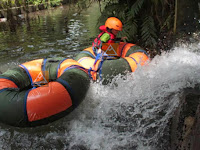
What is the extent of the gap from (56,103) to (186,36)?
156 inches

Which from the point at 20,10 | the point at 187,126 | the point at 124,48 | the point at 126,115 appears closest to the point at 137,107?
the point at 126,115

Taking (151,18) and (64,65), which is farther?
(151,18)

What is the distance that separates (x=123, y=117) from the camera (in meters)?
3.02

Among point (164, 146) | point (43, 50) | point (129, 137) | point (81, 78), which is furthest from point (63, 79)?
point (43, 50)

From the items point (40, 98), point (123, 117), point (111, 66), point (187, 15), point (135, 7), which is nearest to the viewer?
point (40, 98)

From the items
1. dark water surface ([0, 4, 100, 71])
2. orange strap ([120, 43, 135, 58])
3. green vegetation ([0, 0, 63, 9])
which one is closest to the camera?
orange strap ([120, 43, 135, 58])

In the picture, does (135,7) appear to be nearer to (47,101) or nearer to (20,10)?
(47,101)

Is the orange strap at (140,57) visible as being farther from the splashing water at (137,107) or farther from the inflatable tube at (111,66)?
the splashing water at (137,107)

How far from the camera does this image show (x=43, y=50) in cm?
683

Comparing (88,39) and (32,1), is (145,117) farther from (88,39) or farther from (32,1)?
(32,1)

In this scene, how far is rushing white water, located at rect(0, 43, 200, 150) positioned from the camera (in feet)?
8.45

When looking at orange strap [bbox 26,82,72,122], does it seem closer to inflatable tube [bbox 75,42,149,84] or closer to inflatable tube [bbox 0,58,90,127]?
inflatable tube [bbox 0,58,90,127]

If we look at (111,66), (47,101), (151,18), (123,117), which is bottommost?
(123,117)

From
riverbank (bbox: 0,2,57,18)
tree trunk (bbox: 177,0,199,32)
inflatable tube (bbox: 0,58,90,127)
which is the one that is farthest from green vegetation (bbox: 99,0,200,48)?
riverbank (bbox: 0,2,57,18)
